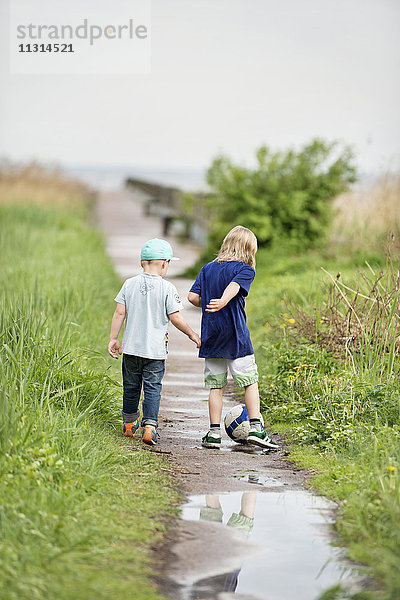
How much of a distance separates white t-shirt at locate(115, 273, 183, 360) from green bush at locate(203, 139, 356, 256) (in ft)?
29.6

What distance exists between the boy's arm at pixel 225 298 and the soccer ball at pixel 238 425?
2.56 ft

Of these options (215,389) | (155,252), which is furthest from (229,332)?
(155,252)

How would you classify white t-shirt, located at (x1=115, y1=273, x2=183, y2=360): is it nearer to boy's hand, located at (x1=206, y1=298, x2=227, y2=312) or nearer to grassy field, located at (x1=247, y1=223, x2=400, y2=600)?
boy's hand, located at (x1=206, y1=298, x2=227, y2=312)

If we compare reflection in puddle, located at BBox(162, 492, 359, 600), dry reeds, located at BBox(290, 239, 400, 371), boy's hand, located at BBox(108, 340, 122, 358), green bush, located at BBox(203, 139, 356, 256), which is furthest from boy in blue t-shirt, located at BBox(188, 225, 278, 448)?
green bush, located at BBox(203, 139, 356, 256)

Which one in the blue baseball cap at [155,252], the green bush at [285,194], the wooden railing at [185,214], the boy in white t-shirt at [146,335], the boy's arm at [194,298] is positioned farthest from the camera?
the wooden railing at [185,214]

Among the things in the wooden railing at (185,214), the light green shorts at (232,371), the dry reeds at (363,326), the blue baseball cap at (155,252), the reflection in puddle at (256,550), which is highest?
the wooden railing at (185,214)

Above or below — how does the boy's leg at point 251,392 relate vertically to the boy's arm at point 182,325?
below

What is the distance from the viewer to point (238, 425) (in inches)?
254

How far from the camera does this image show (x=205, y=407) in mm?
7652

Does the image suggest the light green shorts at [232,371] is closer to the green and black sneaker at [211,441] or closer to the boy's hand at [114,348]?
the green and black sneaker at [211,441]

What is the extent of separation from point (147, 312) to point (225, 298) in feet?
1.82

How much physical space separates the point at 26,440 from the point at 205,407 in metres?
2.89

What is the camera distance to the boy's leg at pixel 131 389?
20.9 feet

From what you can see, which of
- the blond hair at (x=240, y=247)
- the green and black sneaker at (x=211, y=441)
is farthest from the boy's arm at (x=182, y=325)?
the green and black sneaker at (x=211, y=441)
